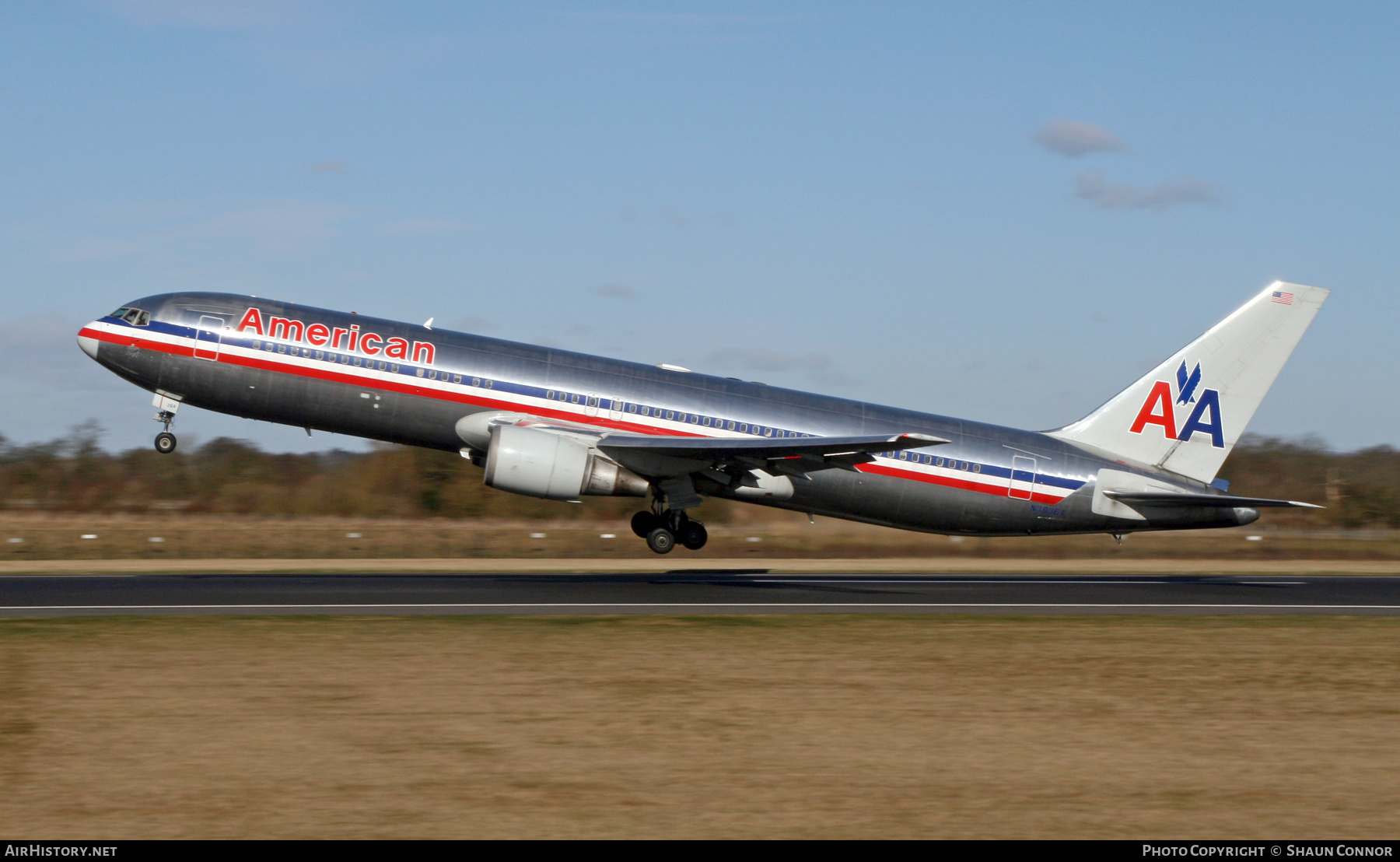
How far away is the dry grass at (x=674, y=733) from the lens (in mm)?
9711

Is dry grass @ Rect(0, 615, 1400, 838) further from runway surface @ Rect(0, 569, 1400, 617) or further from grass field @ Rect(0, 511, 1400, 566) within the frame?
grass field @ Rect(0, 511, 1400, 566)

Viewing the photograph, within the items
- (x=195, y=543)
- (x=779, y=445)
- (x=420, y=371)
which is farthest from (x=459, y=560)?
(x=779, y=445)

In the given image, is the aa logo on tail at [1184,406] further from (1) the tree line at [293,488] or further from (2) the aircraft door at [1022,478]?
(1) the tree line at [293,488]

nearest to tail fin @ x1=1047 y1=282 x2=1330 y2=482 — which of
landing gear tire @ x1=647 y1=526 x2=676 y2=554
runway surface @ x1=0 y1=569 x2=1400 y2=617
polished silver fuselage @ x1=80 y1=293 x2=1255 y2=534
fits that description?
polished silver fuselage @ x1=80 y1=293 x2=1255 y2=534

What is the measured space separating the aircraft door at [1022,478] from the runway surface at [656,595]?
2.35 meters

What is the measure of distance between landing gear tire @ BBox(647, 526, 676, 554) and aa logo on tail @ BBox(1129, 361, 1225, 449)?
1313 centimetres

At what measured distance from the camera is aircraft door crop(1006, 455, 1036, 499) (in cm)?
3041

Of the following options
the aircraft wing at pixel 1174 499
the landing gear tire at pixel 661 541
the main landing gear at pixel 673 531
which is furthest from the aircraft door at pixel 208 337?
the aircraft wing at pixel 1174 499

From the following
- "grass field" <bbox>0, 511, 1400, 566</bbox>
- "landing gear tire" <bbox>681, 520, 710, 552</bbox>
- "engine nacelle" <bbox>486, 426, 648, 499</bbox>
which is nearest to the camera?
"engine nacelle" <bbox>486, 426, 648, 499</bbox>

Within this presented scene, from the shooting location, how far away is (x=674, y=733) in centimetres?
1245

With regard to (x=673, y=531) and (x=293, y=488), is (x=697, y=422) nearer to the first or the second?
(x=673, y=531)

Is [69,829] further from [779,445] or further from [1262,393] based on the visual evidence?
[1262,393]

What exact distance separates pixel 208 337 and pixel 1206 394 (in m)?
25.5

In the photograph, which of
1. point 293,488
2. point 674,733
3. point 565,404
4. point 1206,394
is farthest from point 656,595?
point 293,488
